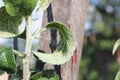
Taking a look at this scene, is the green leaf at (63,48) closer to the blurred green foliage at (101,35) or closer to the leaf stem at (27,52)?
the leaf stem at (27,52)

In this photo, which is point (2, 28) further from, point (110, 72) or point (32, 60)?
point (110, 72)

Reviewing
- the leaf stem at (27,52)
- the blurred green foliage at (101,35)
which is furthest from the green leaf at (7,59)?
the blurred green foliage at (101,35)

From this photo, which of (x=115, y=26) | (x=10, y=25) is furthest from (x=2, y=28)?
(x=115, y=26)

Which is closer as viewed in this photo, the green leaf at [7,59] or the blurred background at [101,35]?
the green leaf at [7,59]

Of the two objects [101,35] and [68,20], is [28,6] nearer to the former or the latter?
[68,20]

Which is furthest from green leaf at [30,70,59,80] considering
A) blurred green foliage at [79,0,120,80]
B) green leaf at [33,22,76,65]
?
blurred green foliage at [79,0,120,80]

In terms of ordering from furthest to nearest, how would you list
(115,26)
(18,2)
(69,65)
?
(115,26)
(69,65)
(18,2)

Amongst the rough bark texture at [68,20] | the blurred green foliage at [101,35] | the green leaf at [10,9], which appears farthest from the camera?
the blurred green foliage at [101,35]
